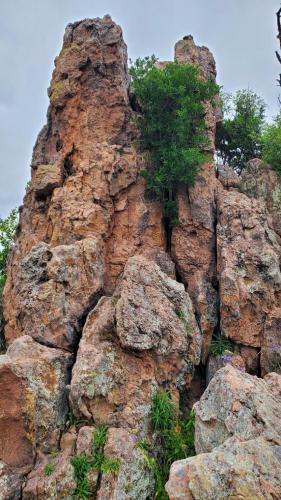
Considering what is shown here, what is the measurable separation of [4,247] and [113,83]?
13.3m

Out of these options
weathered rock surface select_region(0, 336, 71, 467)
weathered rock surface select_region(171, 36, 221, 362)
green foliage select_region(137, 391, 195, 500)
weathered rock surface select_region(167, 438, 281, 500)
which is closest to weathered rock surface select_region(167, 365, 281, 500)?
weathered rock surface select_region(167, 438, 281, 500)

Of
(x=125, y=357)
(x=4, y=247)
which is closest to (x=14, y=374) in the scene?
(x=125, y=357)

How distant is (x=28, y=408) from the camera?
1178 centimetres

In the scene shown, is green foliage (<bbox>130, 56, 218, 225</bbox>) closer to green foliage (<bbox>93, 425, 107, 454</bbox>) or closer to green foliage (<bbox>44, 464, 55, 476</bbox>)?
green foliage (<bbox>93, 425, 107, 454</bbox>)

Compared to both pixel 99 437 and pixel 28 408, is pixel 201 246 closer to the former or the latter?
pixel 99 437

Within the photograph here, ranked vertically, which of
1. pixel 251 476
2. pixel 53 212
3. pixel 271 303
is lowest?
pixel 251 476

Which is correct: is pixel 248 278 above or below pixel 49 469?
above

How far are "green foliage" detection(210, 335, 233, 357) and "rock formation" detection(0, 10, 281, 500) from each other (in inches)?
13.4

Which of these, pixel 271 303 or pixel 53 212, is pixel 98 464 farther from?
pixel 53 212

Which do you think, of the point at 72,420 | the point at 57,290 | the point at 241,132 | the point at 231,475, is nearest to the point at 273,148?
the point at 241,132

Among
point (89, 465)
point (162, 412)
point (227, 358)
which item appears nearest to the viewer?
point (89, 465)

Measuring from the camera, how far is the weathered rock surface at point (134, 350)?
12.0 m

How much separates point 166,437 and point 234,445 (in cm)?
397

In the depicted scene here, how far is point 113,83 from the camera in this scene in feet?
67.1
